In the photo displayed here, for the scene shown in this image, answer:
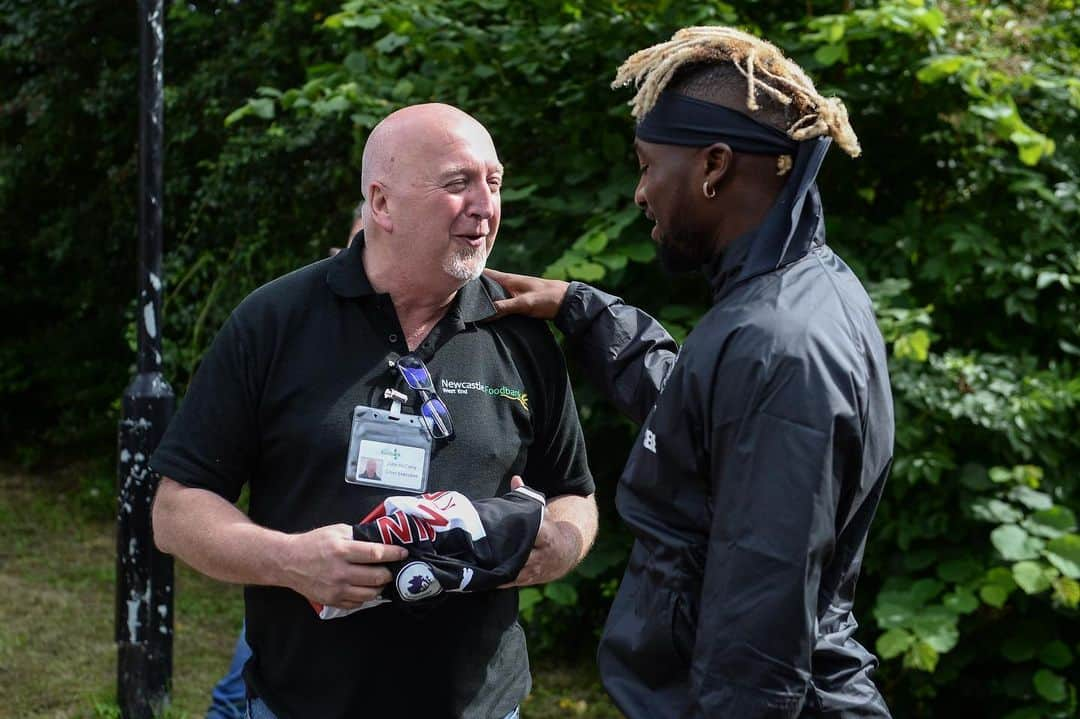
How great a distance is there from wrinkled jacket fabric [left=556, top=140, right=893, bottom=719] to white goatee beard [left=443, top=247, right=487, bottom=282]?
724 mm

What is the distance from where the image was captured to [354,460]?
8.59 feet

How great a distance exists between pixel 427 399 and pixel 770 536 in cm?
104

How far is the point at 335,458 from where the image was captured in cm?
262

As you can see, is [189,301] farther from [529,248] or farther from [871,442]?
[871,442]

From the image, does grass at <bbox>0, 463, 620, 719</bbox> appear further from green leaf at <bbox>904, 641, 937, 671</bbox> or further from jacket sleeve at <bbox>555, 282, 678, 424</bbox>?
jacket sleeve at <bbox>555, 282, 678, 424</bbox>

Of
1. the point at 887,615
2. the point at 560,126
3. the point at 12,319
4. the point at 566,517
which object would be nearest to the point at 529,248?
the point at 560,126

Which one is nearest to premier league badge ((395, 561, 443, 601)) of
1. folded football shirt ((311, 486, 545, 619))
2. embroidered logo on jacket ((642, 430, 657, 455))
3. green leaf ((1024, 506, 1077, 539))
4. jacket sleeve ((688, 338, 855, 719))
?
folded football shirt ((311, 486, 545, 619))

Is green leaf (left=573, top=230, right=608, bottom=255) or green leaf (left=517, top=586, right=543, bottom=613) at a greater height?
green leaf (left=573, top=230, right=608, bottom=255)

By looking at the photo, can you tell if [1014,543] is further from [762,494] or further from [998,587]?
[762,494]

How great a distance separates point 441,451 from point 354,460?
188 mm

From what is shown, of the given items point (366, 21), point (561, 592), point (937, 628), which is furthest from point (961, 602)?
point (366, 21)

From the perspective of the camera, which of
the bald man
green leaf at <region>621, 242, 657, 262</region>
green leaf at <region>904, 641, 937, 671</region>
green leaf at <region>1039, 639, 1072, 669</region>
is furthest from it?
green leaf at <region>1039, 639, 1072, 669</region>

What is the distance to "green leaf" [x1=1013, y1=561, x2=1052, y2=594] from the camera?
4371 millimetres

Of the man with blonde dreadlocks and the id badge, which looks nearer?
the man with blonde dreadlocks
